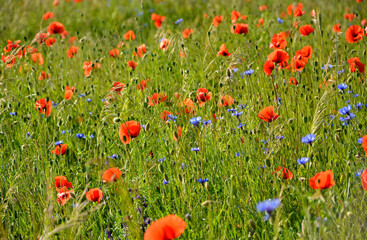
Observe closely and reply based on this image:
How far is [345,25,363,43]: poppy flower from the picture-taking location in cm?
265

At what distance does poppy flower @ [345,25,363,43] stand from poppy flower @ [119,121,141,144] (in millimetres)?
1541

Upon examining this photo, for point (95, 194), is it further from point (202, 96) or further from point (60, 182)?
point (202, 96)

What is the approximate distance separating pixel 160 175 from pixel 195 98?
0.51 meters

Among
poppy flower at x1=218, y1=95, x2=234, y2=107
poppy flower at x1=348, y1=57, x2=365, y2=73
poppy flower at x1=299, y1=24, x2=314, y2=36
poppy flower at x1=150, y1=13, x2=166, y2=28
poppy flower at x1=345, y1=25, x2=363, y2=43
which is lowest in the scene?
poppy flower at x1=218, y1=95, x2=234, y2=107

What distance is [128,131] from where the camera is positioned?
185 centimetres

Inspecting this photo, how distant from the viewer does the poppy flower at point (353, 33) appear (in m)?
2.65

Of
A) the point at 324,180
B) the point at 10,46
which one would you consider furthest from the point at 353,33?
the point at 10,46

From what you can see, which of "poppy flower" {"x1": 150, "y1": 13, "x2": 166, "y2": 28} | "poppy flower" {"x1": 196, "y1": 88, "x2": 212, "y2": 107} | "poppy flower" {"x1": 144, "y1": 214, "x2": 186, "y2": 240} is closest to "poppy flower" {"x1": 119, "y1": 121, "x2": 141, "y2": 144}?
"poppy flower" {"x1": 196, "y1": 88, "x2": 212, "y2": 107}

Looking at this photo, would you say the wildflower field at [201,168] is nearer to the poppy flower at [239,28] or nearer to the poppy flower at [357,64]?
the poppy flower at [357,64]

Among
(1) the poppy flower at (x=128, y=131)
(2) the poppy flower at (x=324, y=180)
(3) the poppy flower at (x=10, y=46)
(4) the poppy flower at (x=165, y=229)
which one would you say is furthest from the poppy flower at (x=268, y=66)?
(3) the poppy flower at (x=10, y=46)

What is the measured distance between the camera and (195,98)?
2408 millimetres

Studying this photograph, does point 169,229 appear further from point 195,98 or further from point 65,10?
point 65,10

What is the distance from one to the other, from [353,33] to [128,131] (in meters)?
1.65

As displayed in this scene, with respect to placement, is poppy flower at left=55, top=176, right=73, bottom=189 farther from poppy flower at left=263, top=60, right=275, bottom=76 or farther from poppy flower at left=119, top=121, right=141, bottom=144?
poppy flower at left=263, top=60, right=275, bottom=76
